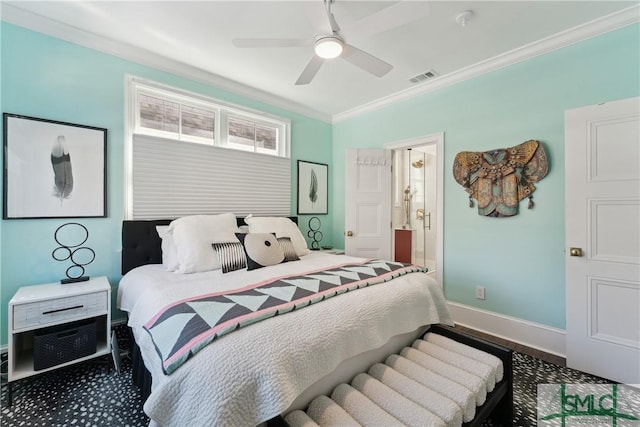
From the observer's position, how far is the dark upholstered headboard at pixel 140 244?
2463 millimetres

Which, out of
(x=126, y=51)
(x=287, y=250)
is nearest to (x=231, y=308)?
(x=287, y=250)

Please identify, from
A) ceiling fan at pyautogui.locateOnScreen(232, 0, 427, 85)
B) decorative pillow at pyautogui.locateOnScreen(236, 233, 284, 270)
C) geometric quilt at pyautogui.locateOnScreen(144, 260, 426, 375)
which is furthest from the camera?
decorative pillow at pyautogui.locateOnScreen(236, 233, 284, 270)

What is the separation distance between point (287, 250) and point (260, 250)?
13.0 inches

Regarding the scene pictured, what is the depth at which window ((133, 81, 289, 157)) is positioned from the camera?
2.77 metres

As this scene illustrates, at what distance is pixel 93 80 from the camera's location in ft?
7.86

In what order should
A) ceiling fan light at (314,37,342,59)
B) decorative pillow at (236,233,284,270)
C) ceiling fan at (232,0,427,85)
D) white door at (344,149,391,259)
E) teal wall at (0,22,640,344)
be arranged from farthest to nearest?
white door at (344,149,391,259), decorative pillow at (236,233,284,270), teal wall at (0,22,640,344), ceiling fan light at (314,37,342,59), ceiling fan at (232,0,427,85)

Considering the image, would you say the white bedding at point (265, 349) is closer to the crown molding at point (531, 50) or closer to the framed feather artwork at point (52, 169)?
the framed feather artwork at point (52, 169)

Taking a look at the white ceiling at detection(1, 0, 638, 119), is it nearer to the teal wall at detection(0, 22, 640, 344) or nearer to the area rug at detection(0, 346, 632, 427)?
the teal wall at detection(0, 22, 640, 344)

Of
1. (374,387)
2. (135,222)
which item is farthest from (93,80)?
(374,387)

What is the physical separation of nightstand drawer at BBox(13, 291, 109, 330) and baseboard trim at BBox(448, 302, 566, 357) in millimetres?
3281

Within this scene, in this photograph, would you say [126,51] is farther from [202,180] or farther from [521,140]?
[521,140]

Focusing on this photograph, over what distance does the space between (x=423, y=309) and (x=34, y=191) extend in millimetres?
3021

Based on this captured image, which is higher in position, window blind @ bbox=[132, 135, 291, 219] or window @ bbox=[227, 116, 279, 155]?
window @ bbox=[227, 116, 279, 155]

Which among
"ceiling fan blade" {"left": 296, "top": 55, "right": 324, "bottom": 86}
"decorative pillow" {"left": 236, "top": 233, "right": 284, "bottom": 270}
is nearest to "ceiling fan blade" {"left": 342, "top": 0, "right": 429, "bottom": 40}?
"ceiling fan blade" {"left": 296, "top": 55, "right": 324, "bottom": 86}
